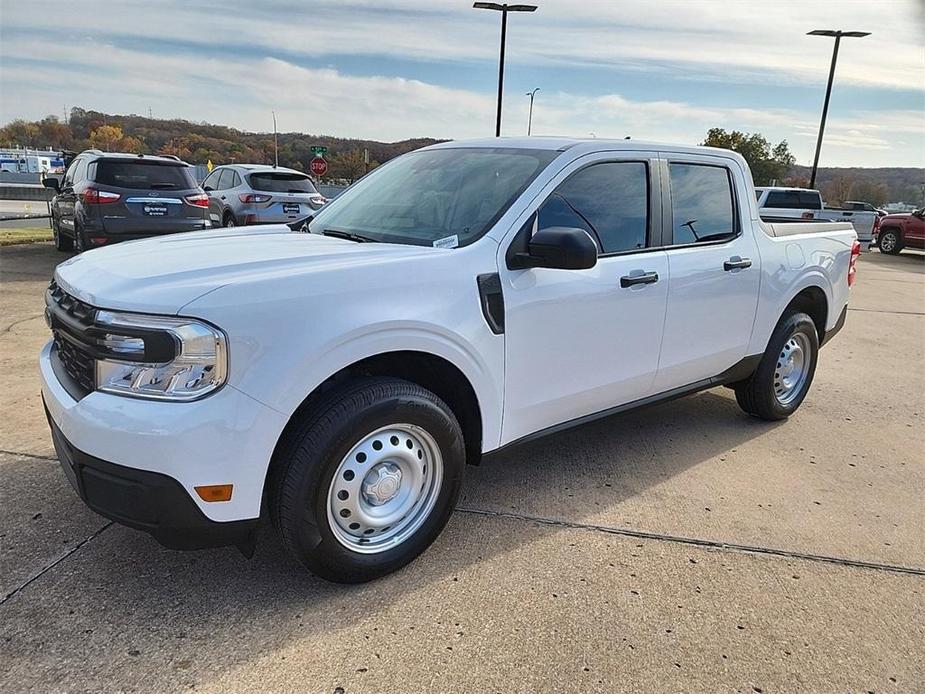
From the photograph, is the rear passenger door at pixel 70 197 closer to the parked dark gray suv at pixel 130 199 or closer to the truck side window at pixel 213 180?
the parked dark gray suv at pixel 130 199

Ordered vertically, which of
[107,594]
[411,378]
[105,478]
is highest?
[411,378]

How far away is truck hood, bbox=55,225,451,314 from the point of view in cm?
236

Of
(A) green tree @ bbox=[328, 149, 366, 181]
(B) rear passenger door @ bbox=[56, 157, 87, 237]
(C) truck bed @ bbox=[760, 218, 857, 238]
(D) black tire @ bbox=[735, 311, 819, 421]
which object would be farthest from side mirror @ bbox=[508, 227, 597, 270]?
(A) green tree @ bbox=[328, 149, 366, 181]

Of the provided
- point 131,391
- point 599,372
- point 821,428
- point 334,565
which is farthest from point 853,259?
point 131,391

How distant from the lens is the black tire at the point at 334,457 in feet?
8.09

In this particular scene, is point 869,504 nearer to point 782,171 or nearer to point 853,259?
point 853,259

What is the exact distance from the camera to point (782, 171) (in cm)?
4906

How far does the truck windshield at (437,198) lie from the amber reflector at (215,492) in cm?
137

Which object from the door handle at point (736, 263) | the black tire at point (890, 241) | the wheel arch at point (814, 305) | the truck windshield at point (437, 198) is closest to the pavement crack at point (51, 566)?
the truck windshield at point (437, 198)

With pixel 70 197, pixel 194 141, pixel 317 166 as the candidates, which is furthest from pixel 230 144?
pixel 70 197

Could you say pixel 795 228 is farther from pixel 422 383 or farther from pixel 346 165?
pixel 346 165

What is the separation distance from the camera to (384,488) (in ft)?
9.11

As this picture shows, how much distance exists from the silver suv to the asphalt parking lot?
851 centimetres

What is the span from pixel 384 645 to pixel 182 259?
1684mm
